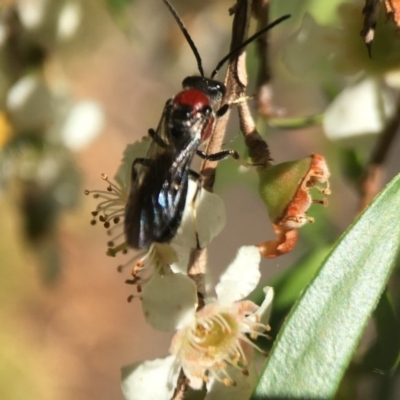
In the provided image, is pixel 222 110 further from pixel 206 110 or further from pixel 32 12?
pixel 32 12

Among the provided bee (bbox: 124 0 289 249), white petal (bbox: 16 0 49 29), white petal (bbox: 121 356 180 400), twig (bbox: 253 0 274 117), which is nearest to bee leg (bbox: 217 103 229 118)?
bee (bbox: 124 0 289 249)

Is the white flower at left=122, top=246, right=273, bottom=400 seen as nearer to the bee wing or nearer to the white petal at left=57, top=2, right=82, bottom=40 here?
the bee wing

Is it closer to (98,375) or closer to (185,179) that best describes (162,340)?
(98,375)

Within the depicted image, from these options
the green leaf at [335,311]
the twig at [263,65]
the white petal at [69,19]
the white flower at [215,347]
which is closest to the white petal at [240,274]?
the white flower at [215,347]

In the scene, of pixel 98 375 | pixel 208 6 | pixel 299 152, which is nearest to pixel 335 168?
pixel 208 6

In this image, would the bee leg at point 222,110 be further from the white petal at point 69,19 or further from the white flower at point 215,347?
the white petal at point 69,19

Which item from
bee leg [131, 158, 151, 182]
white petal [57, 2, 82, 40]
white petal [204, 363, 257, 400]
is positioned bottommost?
white petal [204, 363, 257, 400]

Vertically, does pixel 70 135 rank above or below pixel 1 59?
below
